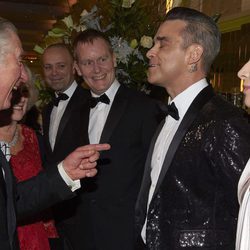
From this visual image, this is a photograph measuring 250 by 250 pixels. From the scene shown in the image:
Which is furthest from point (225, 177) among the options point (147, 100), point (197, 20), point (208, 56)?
point (147, 100)

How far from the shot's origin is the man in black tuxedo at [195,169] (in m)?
1.84

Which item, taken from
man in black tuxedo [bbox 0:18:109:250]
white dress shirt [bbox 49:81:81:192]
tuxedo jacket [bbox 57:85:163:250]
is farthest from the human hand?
white dress shirt [bbox 49:81:81:192]

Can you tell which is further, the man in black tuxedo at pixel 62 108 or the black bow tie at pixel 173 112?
the man in black tuxedo at pixel 62 108

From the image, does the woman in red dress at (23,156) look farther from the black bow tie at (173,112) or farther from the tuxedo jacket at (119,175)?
the black bow tie at (173,112)

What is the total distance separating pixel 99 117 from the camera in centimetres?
302

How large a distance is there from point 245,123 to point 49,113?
2302 millimetres

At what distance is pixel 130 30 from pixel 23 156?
4.15 feet

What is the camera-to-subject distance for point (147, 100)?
291cm

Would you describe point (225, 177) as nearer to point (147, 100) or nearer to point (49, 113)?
point (147, 100)

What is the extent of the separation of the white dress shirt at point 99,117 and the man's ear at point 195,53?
0.93 metres

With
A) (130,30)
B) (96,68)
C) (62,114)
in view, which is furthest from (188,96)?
(62,114)

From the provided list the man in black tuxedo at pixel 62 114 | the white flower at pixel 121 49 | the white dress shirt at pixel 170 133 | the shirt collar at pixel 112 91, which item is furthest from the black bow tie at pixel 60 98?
the white dress shirt at pixel 170 133

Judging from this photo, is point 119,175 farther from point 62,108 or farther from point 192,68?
point 62,108

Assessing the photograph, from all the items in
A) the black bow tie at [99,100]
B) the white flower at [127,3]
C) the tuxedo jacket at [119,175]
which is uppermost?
the white flower at [127,3]
